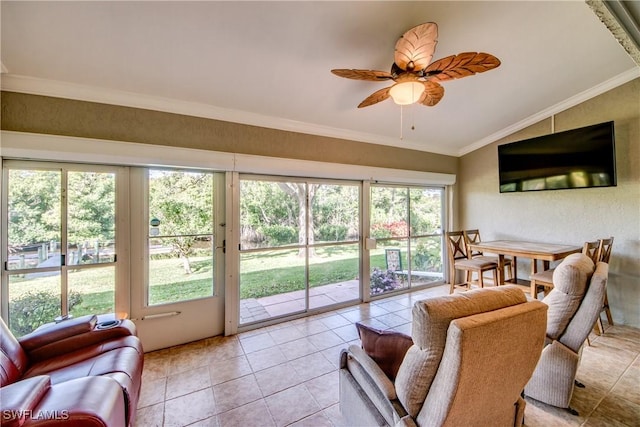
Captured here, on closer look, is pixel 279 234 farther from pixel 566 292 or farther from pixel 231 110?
pixel 566 292

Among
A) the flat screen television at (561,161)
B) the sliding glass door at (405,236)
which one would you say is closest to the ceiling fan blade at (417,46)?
the sliding glass door at (405,236)

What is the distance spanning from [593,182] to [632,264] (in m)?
1.07

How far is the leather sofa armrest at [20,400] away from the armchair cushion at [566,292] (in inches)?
113

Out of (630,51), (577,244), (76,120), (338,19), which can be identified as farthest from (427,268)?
(76,120)

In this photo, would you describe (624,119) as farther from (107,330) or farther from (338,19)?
(107,330)

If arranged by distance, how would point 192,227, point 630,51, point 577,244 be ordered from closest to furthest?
1. point 630,51
2. point 192,227
3. point 577,244

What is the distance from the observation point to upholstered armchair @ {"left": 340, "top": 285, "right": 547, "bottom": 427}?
1004 mm

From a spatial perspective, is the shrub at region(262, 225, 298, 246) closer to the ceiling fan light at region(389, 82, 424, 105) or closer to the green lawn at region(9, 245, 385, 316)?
the green lawn at region(9, 245, 385, 316)

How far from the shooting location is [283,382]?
2186 mm

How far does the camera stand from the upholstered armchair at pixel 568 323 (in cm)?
172

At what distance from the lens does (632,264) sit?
10.3 feet

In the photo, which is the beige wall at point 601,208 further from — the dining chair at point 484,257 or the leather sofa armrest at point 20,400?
the leather sofa armrest at point 20,400

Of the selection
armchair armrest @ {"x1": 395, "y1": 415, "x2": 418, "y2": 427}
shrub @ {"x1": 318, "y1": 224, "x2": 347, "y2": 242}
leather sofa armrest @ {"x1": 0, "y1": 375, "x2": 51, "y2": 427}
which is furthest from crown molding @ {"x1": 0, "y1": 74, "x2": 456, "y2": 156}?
armchair armrest @ {"x1": 395, "y1": 415, "x2": 418, "y2": 427}

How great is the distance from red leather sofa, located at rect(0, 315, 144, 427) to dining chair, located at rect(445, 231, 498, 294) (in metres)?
3.95
